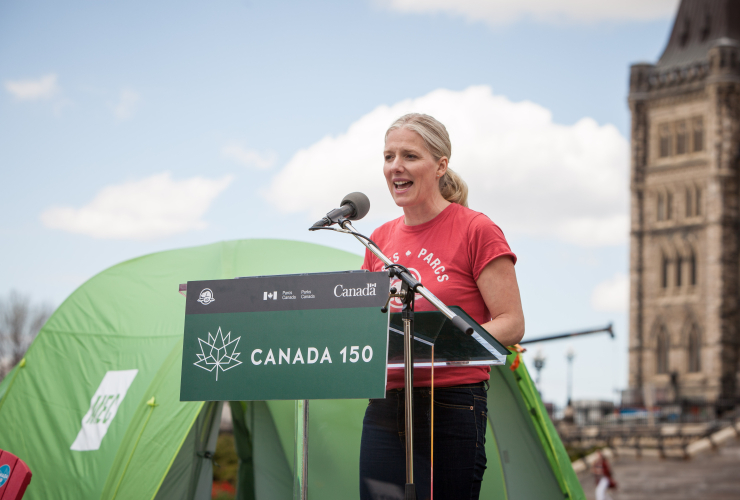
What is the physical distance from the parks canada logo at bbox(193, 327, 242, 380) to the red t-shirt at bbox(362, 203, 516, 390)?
54 cm

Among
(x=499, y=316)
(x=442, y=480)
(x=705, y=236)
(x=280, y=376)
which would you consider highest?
(x=705, y=236)

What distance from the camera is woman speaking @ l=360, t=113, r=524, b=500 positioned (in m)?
2.84

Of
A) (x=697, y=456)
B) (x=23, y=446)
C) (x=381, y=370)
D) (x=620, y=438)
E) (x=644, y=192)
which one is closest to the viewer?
(x=381, y=370)

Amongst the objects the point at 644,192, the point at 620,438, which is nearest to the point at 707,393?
the point at 644,192

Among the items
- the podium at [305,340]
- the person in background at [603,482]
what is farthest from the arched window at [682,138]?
the podium at [305,340]

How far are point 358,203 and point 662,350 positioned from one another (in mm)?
57382

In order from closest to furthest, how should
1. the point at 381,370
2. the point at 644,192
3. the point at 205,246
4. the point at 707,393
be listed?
1. the point at 381,370
2. the point at 205,246
3. the point at 707,393
4. the point at 644,192

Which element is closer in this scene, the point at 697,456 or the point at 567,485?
the point at 567,485

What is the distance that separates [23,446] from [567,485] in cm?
353

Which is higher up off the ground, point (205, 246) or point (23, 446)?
point (205, 246)

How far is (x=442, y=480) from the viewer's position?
2.82 m

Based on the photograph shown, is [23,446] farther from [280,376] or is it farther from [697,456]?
[697,456]

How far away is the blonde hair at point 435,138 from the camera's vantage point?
10.1ft

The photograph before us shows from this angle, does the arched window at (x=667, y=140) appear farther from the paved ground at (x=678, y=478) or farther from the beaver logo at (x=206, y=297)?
the beaver logo at (x=206, y=297)
